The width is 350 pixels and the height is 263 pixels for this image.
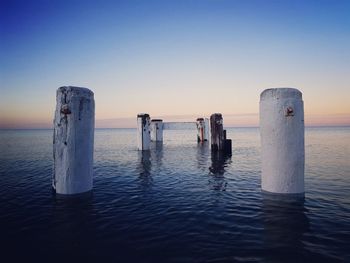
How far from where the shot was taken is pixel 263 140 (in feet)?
21.2

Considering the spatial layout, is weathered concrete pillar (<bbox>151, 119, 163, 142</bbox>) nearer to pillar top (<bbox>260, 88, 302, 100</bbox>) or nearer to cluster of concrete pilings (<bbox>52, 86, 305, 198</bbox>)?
cluster of concrete pilings (<bbox>52, 86, 305, 198</bbox>)

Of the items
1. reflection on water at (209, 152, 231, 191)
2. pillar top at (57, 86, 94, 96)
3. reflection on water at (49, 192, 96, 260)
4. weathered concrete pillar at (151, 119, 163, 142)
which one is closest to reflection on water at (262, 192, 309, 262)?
reflection on water at (209, 152, 231, 191)

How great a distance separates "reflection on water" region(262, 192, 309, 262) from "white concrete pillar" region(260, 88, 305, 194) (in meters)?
0.44

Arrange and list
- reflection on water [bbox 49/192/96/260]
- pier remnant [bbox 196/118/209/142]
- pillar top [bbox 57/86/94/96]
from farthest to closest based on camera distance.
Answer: pier remnant [bbox 196/118/209/142], pillar top [bbox 57/86/94/96], reflection on water [bbox 49/192/96/260]

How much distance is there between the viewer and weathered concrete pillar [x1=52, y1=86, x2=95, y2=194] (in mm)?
6457

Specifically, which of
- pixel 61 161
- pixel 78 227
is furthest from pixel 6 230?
pixel 61 161

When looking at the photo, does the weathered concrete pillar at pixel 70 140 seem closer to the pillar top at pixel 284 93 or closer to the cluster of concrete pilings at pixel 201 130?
the pillar top at pixel 284 93

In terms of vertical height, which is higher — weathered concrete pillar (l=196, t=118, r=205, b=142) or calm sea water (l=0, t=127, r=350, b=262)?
weathered concrete pillar (l=196, t=118, r=205, b=142)

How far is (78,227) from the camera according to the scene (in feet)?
15.0

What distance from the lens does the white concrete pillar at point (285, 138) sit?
19.9 feet

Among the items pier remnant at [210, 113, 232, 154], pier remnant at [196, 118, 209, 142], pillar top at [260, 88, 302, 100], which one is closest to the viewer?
pillar top at [260, 88, 302, 100]

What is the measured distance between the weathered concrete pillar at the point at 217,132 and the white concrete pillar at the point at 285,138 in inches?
387

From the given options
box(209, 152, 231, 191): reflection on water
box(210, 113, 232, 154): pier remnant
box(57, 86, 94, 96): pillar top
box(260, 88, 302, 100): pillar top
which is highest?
box(57, 86, 94, 96): pillar top

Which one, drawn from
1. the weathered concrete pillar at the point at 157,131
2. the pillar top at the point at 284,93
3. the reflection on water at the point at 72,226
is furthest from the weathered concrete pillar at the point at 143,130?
the pillar top at the point at 284,93
